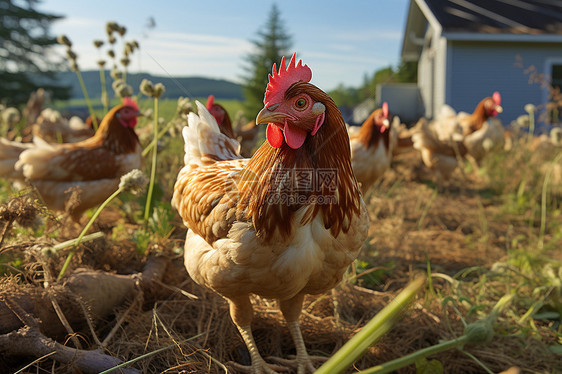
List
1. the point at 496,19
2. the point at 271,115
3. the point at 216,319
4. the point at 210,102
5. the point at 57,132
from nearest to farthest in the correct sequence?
the point at 271,115
the point at 216,319
the point at 210,102
the point at 57,132
the point at 496,19

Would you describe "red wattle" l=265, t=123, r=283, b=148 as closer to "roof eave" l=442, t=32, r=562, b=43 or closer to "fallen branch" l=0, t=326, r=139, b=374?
"fallen branch" l=0, t=326, r=139, b=374

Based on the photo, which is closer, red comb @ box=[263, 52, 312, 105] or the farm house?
red comb @ box=[263, 52, 312, 105]

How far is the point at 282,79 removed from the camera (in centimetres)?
158

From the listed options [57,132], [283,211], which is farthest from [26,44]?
[283,211]

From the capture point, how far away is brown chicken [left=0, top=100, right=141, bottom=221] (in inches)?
136

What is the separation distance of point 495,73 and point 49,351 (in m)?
13.5

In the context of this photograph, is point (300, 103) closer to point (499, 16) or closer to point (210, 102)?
point (210, 102)

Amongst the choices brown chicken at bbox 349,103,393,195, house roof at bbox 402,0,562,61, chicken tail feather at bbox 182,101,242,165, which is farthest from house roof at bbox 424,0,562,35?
chicken tail feather at bbox 182,101,242,165

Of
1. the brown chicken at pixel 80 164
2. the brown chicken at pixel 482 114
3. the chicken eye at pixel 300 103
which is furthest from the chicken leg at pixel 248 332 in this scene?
the brown chicken at pixel 482 114

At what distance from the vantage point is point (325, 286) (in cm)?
182

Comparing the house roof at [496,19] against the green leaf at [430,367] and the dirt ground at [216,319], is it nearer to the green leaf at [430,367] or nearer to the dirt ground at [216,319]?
the dirt ground at [216,319]

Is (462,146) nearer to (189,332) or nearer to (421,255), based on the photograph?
(421,255)

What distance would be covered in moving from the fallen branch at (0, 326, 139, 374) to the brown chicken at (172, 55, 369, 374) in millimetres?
557

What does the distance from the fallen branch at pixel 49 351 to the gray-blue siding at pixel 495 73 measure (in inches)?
488
